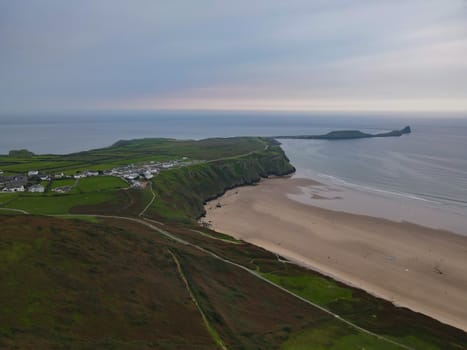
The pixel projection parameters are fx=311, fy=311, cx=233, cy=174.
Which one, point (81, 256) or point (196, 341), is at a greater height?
point (81, 256)

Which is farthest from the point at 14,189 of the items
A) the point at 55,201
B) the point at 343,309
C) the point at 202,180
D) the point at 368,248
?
the point at 368,248

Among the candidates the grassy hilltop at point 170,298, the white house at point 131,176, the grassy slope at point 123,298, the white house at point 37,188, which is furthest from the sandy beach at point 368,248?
the white house at point 37,188

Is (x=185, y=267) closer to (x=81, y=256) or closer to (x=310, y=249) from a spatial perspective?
(x=81, y=256)

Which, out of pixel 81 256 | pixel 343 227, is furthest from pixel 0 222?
pixel 343 227

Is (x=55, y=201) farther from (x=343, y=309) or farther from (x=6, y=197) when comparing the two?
(x=343, y=309)

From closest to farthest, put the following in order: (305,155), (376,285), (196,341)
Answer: (196,341)
(376,285)
(305,155)

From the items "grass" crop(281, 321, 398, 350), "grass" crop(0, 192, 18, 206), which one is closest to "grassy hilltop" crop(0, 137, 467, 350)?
"grass" crop(281, 321, 398, 350)
